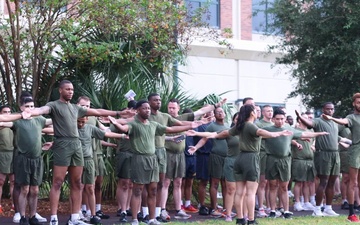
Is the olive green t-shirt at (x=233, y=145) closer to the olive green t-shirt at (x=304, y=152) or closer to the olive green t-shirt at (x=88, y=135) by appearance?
the olive green t-shirt at (x=88, y=135)

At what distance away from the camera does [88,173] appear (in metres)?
13.4

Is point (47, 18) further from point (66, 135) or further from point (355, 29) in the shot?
point (355, 29)

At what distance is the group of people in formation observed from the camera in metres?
12.2

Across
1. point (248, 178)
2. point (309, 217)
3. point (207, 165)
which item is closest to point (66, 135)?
point (248, 178)

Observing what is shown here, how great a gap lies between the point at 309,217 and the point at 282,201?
2.10 feet

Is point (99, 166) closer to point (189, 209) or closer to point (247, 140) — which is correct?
point (189, 209)

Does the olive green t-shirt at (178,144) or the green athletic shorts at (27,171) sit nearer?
the green athletic shorts at (27,171)

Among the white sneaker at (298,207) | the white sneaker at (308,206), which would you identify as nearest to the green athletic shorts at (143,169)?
the white sneaker at (298,207)

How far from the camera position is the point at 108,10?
15.9m

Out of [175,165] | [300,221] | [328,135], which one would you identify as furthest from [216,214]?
[328,135]

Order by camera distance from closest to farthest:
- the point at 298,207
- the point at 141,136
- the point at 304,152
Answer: the point at 141,136
the point at 304,152
the point at 298,207

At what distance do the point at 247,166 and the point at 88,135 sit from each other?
9.15 ft

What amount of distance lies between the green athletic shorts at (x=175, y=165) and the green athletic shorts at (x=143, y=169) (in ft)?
5.64

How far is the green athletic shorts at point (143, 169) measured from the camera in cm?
1262
